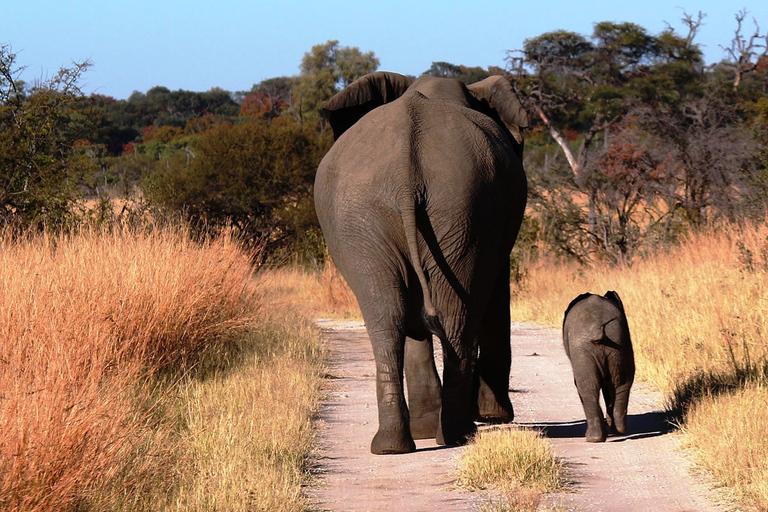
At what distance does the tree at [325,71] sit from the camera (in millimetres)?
A: 49188

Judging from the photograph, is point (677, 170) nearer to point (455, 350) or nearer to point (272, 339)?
point (272, 339)

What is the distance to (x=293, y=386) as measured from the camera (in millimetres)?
8930

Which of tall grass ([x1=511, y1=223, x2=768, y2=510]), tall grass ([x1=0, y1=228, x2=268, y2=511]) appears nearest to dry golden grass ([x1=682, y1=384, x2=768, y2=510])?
tall grass ([x1=511, y1=223, x2=768, y2=510])

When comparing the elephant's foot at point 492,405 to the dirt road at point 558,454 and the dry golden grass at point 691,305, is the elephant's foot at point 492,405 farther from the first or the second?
the dry golden grass at point 691,305

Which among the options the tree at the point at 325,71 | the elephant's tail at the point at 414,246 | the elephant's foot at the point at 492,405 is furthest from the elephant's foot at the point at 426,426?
the tree at the point at 325,71

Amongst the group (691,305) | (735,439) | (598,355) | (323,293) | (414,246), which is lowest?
(735,439)

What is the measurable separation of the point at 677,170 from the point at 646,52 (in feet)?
68.5

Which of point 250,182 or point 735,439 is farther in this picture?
point 250,182

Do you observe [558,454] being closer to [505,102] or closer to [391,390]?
[391,390]

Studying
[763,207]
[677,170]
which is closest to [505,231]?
[763,207]

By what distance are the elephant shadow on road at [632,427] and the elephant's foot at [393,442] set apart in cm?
118

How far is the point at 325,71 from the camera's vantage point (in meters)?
51.0

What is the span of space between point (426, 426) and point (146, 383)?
2.49 meters

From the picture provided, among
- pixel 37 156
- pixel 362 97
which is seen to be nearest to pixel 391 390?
pixel 362 97
